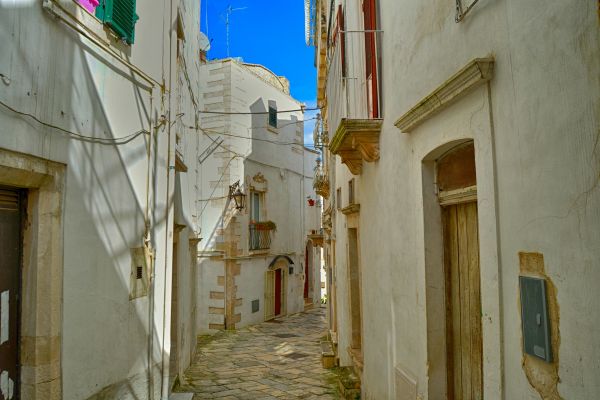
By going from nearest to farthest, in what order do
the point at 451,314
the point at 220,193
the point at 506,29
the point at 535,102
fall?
1. the point at 535,102
2. the point at 506,29
3. the point at 451,314
4. the point at 220,193

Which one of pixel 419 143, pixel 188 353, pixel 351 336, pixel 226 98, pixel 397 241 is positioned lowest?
pixel 188 353

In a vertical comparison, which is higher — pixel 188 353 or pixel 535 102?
pixel 535 102

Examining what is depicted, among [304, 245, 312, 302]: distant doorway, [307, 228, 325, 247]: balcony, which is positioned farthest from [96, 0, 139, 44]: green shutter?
[304, 245, 312, 302]: distant doorway

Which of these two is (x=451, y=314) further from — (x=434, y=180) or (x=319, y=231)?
(x=319, y=231)

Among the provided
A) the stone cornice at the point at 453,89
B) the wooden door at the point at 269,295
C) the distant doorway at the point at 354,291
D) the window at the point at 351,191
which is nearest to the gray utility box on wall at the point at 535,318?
the stone cornice at the point at 453,89

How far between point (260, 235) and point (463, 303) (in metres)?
15.0

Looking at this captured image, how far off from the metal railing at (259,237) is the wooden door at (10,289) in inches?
562

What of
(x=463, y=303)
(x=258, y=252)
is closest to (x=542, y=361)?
(x=463, y=303)

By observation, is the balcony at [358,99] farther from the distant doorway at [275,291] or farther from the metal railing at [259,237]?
the distant doorway at [275,291]

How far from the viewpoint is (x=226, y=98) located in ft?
58.2

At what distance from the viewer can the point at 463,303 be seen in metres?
3.88

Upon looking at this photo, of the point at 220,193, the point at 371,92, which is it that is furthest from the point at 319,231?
the point at 371,92

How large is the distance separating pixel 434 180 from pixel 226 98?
14.7 meters

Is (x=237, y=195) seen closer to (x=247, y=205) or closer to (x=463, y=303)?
(x=247, y=205)
